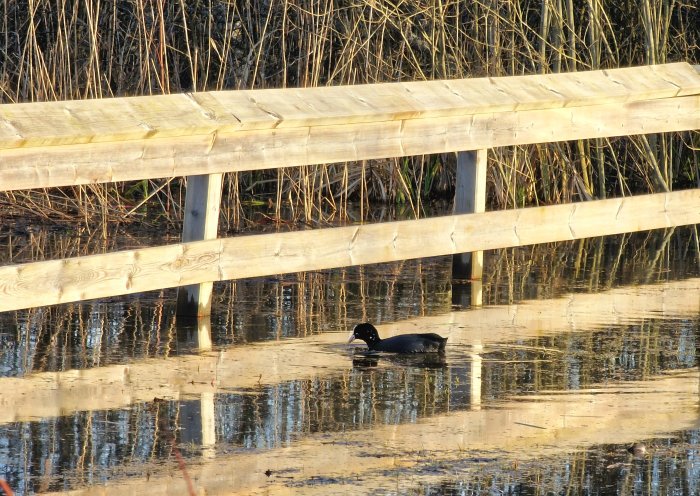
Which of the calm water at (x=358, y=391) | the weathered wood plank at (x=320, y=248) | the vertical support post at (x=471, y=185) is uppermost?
the vertical support post at (x=471, y=185)

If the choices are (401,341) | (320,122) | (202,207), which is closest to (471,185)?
(320,122)

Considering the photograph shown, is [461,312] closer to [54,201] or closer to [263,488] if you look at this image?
[263,488]

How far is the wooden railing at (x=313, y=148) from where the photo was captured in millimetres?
6117

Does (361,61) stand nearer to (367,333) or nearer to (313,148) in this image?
(313,148)

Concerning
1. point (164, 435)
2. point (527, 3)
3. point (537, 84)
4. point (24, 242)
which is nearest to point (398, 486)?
point (164, 435)

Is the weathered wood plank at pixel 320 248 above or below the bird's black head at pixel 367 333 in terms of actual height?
above

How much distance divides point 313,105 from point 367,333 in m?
1.36

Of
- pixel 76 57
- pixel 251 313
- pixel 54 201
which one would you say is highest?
pixel 76 57

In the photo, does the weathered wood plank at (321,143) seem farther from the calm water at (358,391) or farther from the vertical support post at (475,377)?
the vertical support post at (475,377)

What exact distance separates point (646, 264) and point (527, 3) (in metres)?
3.24

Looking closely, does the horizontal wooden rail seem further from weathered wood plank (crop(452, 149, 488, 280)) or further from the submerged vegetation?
the submerged vegetation

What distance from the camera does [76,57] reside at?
36.3ft

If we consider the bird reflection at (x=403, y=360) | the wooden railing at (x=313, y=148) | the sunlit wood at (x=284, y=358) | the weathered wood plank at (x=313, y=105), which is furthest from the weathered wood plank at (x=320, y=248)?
the bird reflection at (x=403, y=360)

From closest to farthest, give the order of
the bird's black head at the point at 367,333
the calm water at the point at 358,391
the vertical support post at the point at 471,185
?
1. the calm water at the point at 358,391
2. the bird's black head at the point at 367,333
3. the vertical support post at the point at 471,185
